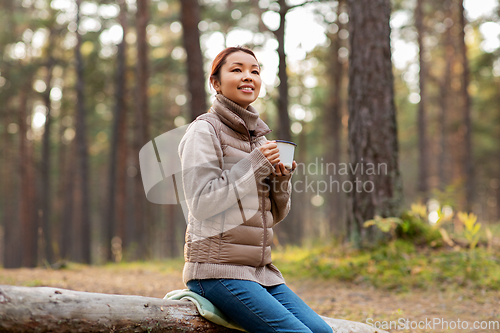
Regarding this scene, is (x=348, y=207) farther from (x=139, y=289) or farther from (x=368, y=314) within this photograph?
(x=139, y=289)

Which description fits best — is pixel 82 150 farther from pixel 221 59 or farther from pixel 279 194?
pixel 279 194

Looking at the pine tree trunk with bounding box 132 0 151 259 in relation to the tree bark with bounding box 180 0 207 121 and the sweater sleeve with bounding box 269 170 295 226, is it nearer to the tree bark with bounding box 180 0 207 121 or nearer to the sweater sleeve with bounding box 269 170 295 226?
the tree bark with bounding box 180 0 207 121

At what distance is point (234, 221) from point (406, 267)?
12.7 ft

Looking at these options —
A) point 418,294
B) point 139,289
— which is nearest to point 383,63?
point 418,294

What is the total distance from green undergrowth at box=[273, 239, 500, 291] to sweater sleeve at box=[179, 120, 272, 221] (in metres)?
3.67

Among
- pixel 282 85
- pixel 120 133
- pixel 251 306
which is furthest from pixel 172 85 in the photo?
pixel 251 306

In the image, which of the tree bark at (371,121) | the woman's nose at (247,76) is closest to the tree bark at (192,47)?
the tree bark at (371,121)

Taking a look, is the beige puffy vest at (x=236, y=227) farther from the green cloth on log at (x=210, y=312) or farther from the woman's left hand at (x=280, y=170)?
the green cloth on log at (x=210, y=312)

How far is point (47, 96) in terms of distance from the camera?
17047 millimetres

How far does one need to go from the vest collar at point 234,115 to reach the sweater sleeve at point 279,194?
0.37m

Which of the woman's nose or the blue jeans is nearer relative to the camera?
the blue jeans

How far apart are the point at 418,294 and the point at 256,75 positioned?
3.68 m

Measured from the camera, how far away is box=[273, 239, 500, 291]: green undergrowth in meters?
5.01

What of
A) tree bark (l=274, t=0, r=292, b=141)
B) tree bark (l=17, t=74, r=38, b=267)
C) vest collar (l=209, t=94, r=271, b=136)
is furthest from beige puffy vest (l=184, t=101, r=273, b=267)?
tree bark (l=17, t=74, r=38, b=267)
